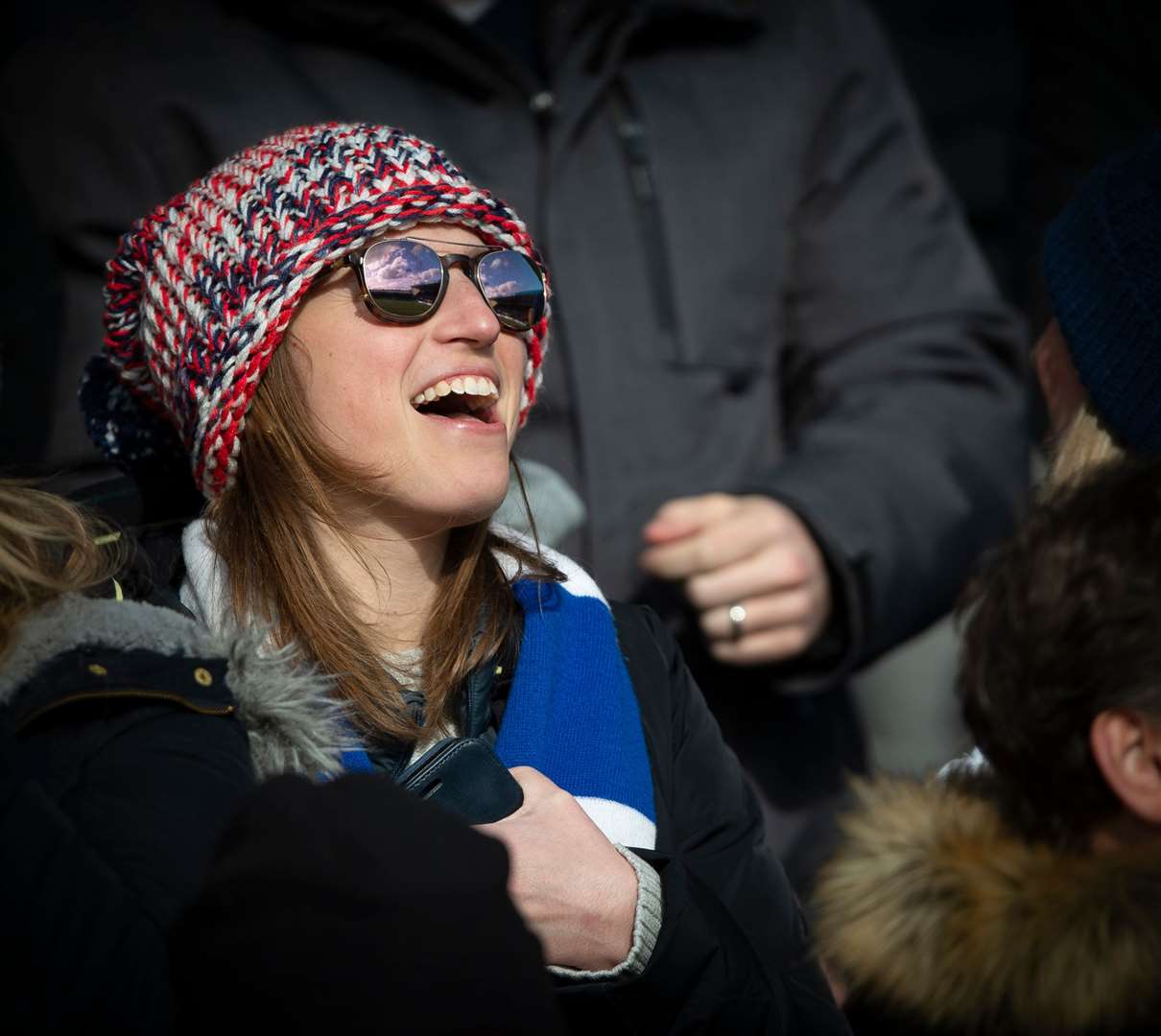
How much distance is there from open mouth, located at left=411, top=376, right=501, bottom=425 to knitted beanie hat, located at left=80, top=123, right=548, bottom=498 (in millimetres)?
158

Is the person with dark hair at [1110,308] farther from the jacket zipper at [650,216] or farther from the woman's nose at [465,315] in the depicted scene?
the jacket zipper at [650,216]

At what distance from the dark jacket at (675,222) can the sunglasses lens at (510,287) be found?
690mm

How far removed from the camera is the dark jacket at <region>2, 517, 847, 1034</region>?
117 cm

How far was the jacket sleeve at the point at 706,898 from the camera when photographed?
1465 millimetres

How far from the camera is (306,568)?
172 centimetres

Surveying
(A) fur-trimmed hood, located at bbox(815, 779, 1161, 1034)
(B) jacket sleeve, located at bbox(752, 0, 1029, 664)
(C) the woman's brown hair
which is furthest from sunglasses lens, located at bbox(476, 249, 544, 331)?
(B) jacket sleeve, located at bbox(752, 0, 1029, 664)

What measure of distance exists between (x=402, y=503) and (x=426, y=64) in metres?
1.19

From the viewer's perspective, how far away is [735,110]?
8.73ft

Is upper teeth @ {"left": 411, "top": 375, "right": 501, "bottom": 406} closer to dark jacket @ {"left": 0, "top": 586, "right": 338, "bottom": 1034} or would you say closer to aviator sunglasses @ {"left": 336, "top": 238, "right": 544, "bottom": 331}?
aviator sunglasses @ {"left": 336, "top": 238, "right": 544, "bottom": 331}

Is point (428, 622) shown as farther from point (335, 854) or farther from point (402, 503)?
point (335, 854)

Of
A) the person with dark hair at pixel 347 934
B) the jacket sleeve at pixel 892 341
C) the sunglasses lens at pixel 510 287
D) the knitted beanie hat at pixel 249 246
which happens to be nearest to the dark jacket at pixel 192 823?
the person with dark hair at pixel 347 934

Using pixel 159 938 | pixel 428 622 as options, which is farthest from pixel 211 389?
pixel 159 938

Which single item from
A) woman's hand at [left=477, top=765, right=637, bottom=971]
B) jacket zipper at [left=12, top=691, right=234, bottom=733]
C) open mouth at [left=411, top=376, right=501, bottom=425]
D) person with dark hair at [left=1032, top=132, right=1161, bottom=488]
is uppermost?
person with dark hair at [left=1032, top=132, right=1161, bottom=488]

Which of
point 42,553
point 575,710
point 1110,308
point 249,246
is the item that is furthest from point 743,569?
point 42,553
